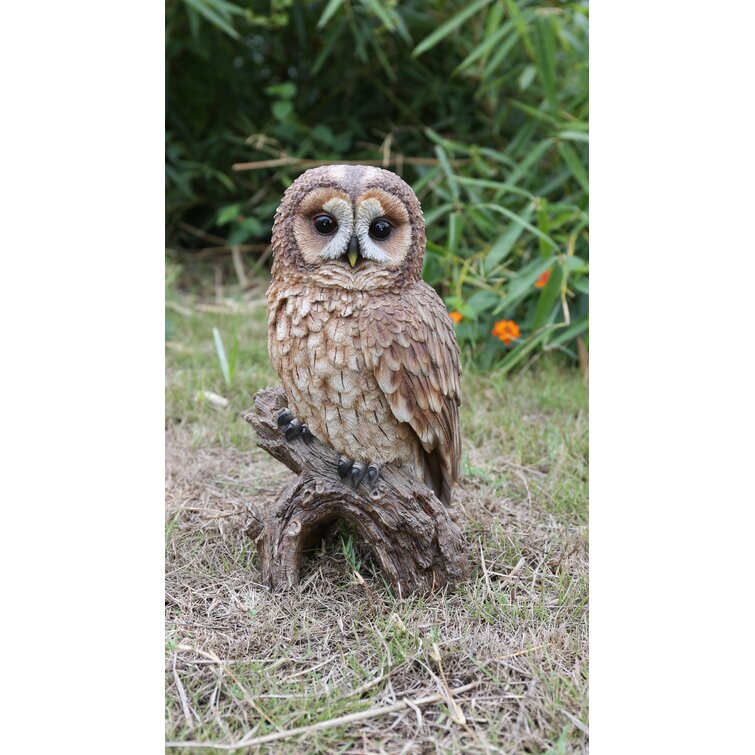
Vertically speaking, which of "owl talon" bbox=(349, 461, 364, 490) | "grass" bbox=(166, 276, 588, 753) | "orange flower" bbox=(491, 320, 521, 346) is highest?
"owl talon" bbox=(349, 461, 364, 490)

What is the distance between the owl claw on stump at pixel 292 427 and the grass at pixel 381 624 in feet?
0.93

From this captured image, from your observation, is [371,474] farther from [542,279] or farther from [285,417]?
[542,279]

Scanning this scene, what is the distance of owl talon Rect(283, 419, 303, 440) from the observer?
5.77 feet

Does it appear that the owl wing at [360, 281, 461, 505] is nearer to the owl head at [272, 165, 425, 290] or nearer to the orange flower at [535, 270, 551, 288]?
the owl head at [272, 165, 425, 290]

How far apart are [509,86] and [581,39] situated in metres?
0.48

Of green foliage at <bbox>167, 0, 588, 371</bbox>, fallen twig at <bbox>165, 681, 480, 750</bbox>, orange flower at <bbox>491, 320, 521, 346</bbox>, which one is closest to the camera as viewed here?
fallen twig at <bbox>165, 681, 480, 750</bbox>

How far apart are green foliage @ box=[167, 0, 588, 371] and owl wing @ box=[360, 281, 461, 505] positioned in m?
1.12

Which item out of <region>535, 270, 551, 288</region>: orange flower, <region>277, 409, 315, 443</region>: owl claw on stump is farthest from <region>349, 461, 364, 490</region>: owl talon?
<region>535, 270, 551, 288</region>: orange flower

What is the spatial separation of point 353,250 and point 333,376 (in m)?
0.26

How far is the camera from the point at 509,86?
12.7ft

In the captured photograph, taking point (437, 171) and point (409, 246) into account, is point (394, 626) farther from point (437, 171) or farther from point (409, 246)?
point (437, 171)

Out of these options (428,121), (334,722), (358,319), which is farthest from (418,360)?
(428,121)

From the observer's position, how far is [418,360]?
5.32 ft

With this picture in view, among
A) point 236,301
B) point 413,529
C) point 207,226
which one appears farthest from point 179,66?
point 413,529
